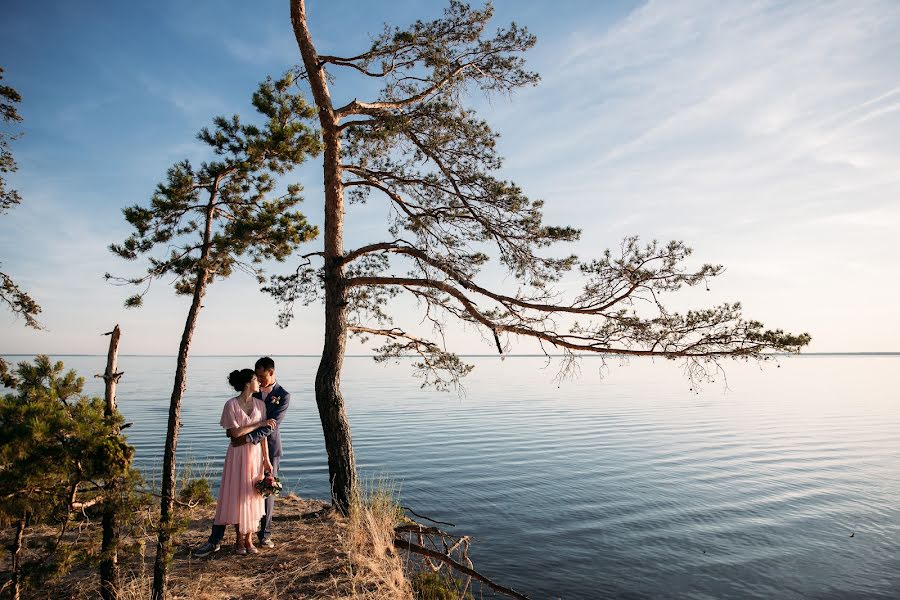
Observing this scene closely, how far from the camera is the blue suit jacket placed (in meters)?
6.72

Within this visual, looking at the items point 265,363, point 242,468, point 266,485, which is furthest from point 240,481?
point 265,363

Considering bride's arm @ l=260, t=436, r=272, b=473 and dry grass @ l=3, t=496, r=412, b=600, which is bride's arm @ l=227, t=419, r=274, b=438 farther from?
dry grass @ l=3, t=496, r=412, b=600

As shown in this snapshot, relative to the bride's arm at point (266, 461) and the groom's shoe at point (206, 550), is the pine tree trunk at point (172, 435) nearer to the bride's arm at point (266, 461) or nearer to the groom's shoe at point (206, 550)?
the groom's shoe at point (206, 550)

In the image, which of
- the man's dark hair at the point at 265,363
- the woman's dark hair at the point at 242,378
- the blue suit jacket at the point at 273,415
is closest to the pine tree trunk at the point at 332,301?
the blue suit jacket at the point at 273,415

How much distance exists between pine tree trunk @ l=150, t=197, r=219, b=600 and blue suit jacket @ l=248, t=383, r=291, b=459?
2.93 ft

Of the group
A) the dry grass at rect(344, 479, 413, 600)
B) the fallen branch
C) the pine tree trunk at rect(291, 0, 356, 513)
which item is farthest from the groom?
the fallen branch

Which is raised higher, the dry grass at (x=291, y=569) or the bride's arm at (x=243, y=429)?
the bride's arm at (x=243, y=429)

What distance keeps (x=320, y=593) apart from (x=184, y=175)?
5.23 m

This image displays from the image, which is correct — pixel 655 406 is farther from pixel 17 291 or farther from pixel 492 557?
pixel 17 291

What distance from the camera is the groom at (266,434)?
669 centimetres

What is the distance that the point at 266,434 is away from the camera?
675 cm

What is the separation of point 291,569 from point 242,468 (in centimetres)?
133

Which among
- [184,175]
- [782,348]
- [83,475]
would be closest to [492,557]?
[782,348]

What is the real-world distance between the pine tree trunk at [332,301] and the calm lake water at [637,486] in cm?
306
